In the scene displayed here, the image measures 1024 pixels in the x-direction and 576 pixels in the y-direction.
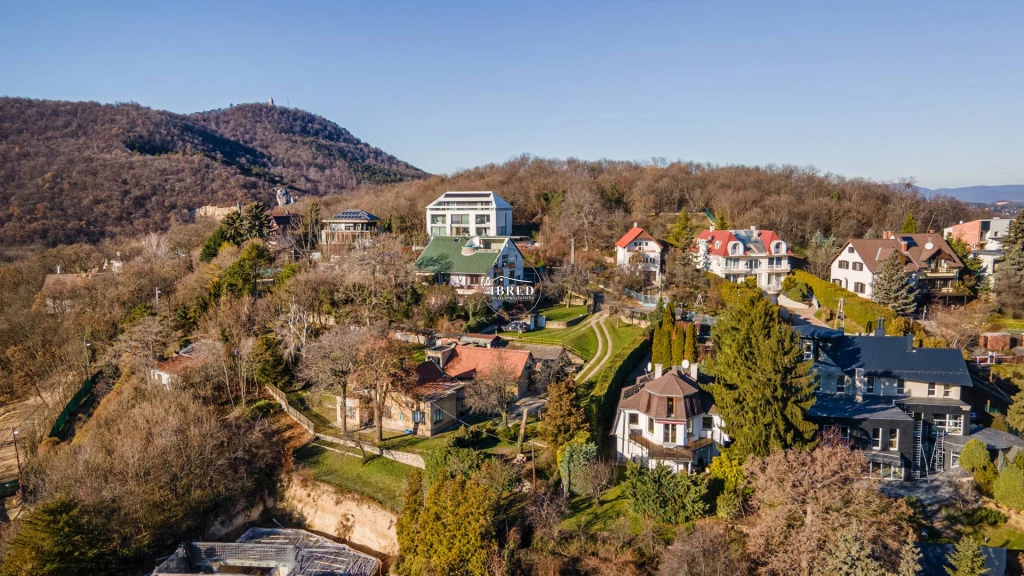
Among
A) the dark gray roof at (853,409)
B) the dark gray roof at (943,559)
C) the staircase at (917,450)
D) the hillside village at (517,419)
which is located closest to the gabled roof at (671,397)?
the hillside village at (517,419)

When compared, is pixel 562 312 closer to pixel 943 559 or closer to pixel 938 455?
pixel 938 455

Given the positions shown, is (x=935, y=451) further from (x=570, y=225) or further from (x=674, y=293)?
(x=570, y=225)

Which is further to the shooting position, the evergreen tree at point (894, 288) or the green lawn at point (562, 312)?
the green lawn at point (562, 312)

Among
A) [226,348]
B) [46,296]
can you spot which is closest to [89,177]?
[46,296]

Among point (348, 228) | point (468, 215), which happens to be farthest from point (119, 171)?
point (468, 215)

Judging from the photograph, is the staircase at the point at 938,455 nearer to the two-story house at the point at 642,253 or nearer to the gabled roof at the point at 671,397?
the gabled roof at the point at 671,397
